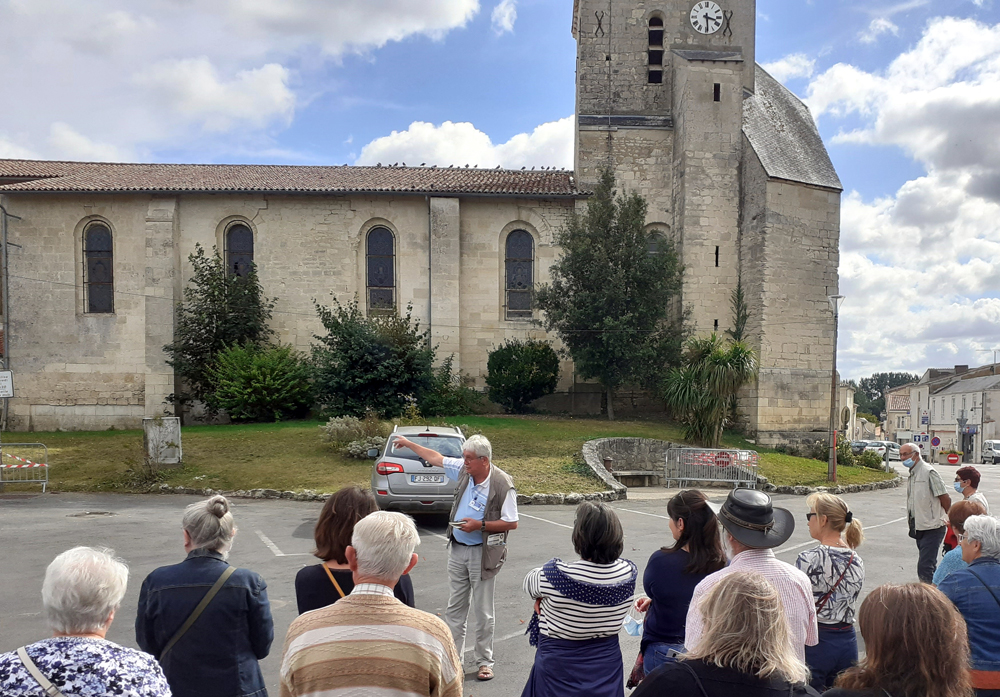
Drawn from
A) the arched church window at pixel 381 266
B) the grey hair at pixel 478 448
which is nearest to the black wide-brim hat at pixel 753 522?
the grey hair at pixel 478 448

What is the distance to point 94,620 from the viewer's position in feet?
7.76

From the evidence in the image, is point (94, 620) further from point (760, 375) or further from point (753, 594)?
point (760, 375)

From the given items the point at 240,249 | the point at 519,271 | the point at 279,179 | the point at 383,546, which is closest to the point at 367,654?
the point at 383,546

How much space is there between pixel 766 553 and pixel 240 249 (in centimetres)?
2805

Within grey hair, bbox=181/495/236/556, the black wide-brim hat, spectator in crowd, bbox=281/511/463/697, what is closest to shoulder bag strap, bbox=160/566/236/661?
grey hair, bbox=181/495/236/556

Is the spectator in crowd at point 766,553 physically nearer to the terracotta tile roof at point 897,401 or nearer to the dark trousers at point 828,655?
the dark trousers at point 828,655

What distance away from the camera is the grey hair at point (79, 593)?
2.33 metres

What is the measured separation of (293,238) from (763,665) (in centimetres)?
2790

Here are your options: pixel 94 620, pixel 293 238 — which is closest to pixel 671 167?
pixel 293 238

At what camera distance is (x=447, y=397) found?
24.6 meters

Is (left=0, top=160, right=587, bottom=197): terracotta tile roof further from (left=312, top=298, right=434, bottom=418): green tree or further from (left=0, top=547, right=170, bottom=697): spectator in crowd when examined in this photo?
(left=0, top=547, right=170, bottom=697): spectator in crowd

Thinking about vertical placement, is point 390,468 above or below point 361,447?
above

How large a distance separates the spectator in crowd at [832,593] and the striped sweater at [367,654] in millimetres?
2282

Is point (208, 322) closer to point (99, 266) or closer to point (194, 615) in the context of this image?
point (99, 266)
